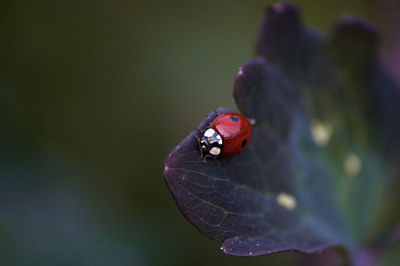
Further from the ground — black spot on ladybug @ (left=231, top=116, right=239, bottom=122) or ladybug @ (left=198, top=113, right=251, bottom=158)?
black spot on ladybug @ (left=231, top=116, right=239, bottom=122)

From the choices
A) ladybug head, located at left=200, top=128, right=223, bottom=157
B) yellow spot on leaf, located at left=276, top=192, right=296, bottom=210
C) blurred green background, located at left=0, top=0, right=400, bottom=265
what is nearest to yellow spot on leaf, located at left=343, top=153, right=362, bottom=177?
yellow spot on leaf, located at left=276, top=192, right=296, bottom=210

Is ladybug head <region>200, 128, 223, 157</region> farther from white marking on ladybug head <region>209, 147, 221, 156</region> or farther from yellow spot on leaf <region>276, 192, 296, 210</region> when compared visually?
yellow spot on leaf <region>276, 192, 296, 210</region>

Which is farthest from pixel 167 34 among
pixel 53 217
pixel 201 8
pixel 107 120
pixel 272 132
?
pixel 272 132

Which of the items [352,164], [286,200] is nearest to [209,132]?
[286,200]

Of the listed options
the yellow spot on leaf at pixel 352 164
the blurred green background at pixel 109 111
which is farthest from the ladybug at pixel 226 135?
the blurred green background at pixel 109 111

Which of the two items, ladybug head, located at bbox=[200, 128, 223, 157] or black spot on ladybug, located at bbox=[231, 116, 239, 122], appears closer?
ladybug head, located at bbox=[200, 128, 223, 157]

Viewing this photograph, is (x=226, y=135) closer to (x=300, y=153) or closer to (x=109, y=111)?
(x=300, y=153)

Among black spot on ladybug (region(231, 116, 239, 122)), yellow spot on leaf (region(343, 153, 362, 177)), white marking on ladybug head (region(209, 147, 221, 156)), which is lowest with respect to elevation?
yellow spot on leaf (region(343, 153, 362, 177))

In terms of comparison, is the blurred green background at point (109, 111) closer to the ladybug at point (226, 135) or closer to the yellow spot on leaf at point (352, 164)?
the yellow spot on leaf at point (352, 164)
